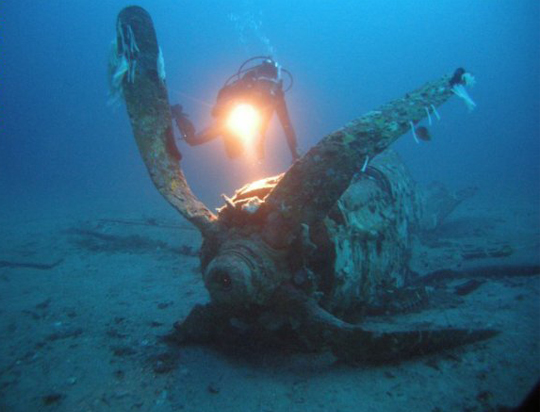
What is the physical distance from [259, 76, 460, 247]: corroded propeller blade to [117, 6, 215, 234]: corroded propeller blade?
1.30m

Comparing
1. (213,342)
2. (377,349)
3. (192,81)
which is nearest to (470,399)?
(377,349)

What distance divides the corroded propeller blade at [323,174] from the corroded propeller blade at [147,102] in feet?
4.25

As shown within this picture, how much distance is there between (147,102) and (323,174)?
2.42 m

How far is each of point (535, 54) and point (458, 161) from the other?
8808 cm

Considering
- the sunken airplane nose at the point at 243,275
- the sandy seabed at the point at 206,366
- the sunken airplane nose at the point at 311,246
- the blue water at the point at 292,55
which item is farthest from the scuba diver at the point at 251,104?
the blue water at the point at 292,55

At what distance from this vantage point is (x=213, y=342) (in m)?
2.96

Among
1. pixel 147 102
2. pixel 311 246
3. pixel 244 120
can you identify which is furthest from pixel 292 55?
pixel 311 246

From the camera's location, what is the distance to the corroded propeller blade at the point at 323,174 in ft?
8.49

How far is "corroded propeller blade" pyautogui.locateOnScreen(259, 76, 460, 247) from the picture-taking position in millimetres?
2588

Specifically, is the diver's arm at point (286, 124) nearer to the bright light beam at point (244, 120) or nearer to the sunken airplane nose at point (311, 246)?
the bright light beam at point (244, 120)

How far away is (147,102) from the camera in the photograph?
3582mm

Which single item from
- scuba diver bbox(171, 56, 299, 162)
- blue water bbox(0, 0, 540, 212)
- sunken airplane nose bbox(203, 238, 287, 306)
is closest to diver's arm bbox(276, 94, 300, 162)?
scuba diver bbox(171, 56, 299, 162)

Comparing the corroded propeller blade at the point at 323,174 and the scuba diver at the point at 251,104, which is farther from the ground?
the scuba diver at the point at 251,104

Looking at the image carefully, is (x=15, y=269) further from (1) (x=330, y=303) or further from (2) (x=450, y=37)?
(2) (x=450, y=37)
